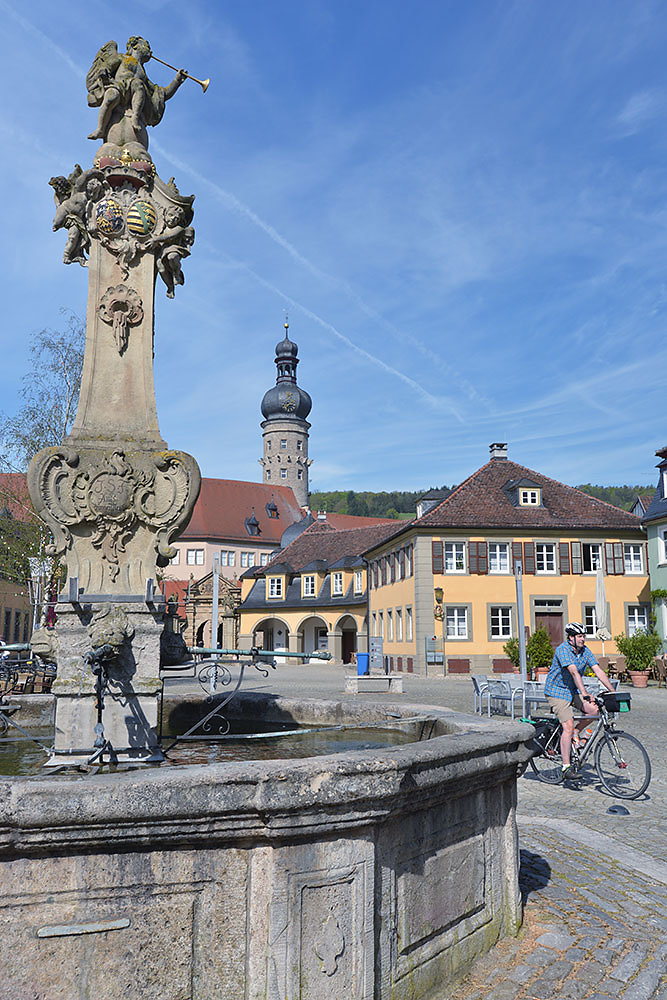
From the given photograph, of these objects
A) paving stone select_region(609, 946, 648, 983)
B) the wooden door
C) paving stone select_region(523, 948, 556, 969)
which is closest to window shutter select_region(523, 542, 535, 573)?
the wooden door

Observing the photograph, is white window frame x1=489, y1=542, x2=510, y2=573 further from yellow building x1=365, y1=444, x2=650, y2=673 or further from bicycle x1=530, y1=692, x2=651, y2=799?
bicycle x1=530, y1=692, x2=651, y2=799

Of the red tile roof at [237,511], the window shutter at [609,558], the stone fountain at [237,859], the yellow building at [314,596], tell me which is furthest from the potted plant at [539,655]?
the red tile roof at [237,511]

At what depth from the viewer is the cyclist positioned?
7.74 m

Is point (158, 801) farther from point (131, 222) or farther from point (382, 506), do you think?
point (382, 506)

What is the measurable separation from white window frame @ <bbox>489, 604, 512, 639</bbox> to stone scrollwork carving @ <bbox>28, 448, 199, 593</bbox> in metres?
27.8

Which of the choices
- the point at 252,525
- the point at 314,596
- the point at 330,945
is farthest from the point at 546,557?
the point at 252,525

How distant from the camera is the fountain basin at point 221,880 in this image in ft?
8.14

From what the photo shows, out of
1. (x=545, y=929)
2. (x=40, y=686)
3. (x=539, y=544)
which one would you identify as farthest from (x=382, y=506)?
Answer: (x=545, y=929)

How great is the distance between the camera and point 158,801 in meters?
2.53

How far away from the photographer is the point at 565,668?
25.6 feet

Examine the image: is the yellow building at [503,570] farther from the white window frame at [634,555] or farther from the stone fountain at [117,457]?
the stone fountain at [117,457]

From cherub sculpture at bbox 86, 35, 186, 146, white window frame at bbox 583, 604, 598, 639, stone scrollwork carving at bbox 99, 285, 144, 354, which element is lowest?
white window frame at bbox 583, 604, 598, 639

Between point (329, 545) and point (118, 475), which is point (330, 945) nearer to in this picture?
point (118, 475)

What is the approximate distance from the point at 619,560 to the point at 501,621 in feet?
18.5
